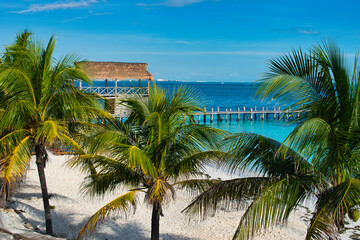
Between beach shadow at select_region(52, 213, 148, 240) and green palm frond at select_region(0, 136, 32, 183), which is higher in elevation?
green palm frond at select_region(0, 136, 32, 183)

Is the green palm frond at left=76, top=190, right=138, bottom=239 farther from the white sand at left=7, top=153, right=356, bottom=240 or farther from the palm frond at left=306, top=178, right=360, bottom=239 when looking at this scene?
the white sand at left=7, top=153, right=356, bottom=240

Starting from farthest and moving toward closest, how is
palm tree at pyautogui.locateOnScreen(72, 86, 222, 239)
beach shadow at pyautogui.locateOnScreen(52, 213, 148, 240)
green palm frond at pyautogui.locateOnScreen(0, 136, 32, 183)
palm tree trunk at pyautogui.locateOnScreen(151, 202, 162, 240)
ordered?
beach shadow at pyautogui.locateOnScreen(52, 213, 148, 240), palm tree trunk at pyautogui.locateOnScreen(151, 202, 162, 240), palm tree at pyautogui.locateOnScreen(72, 86, 222, 239), green palm frond at pyautogui.locateOnScreen(0, 136, 32, 183)

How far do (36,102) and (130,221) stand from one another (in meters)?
5.42

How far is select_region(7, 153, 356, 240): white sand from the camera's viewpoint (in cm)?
1063

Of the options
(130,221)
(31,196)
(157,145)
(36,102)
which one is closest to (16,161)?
(36,102)

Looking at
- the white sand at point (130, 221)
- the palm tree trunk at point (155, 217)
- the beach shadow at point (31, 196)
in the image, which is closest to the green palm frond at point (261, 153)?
the palm tree trunk at point (155, 217)

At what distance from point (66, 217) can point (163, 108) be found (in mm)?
6337

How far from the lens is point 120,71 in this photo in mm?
28734

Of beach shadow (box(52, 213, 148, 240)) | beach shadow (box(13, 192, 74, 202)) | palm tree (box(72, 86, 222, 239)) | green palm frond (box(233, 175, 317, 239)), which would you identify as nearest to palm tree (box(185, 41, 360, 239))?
green palm frond (box(233, 175, 317, 239))

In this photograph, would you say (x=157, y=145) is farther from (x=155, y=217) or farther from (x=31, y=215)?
(x=31, y=215)

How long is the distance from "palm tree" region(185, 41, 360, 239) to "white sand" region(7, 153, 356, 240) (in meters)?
4.98

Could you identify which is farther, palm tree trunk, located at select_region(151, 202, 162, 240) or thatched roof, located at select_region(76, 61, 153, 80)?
thatched roof, located at select_region(76, 61, 153, 80)

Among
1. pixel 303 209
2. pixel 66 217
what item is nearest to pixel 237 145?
pixel 66 217

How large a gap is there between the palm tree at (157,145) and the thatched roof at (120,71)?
67.4 feet
